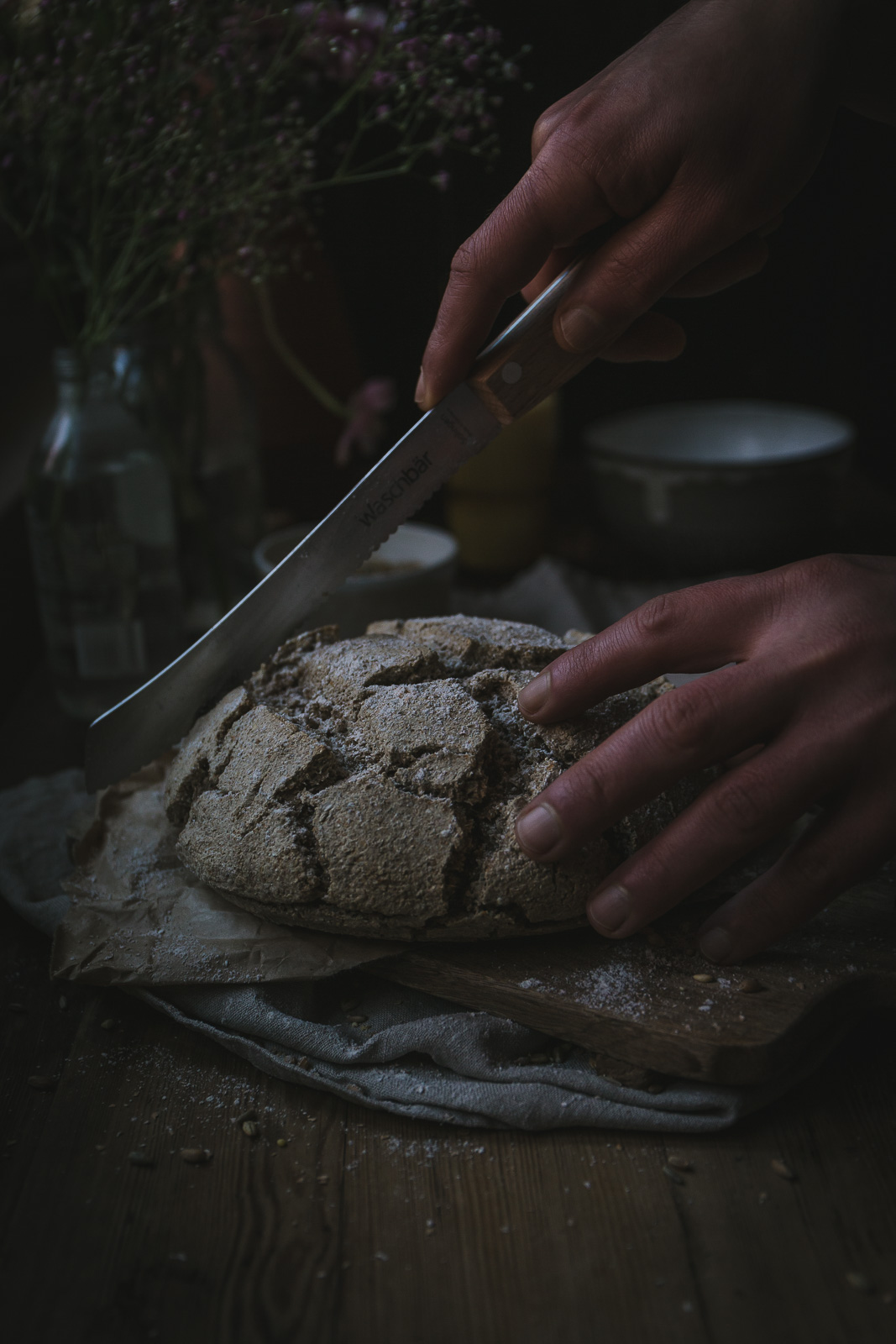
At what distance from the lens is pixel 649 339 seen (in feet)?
4.59

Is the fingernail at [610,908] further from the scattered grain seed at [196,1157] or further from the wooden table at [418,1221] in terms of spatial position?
the scattered grain seed at [196,1157]

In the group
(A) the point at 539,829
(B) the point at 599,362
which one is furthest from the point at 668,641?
(B) the point at 599,362

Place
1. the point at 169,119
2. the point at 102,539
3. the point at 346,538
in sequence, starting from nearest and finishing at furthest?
1. the point at 346,538
2. the point at 169,119
3. the point at 102,539

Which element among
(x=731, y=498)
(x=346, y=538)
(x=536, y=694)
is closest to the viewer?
(x=536, y=694)

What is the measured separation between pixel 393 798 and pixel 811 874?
17.4 inches

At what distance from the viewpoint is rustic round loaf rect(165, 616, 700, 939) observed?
1126 millimetres

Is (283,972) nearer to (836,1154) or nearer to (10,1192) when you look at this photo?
(10,1192)

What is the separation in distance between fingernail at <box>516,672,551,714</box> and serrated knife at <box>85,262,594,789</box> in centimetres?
27

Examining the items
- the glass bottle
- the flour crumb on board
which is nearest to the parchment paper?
the flour crumb on board

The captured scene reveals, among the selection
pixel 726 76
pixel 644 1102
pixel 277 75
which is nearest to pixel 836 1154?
pixel 644 1102

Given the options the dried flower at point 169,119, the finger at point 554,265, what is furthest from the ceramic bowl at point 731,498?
the finger at point 554,265

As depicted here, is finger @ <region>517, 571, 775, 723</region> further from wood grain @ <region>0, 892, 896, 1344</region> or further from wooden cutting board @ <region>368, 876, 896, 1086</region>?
wood grain @ <region>0, 892, 896, 1344</region>

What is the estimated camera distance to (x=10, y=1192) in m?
1.01

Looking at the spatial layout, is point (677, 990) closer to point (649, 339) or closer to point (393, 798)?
point (393, 798)
